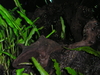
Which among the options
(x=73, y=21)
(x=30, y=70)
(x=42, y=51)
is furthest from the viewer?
(x=73, y=21)

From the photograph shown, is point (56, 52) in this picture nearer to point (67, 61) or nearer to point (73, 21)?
point (67, 61)

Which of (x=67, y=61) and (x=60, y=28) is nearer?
(x=67, y=61)

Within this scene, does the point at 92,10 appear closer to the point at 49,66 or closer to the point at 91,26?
the point at 91,26

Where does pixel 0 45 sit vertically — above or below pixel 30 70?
above

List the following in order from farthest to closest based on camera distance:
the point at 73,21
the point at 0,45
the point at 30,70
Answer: the point at 73,21 < the point at 0,45 < the point at 30,70

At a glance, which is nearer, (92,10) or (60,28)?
(92,10)

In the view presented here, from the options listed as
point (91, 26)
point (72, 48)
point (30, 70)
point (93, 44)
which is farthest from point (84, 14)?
point (30, 70)

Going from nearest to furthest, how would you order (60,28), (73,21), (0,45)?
1. (0,45)
2. (73,21)
3. (60,28)

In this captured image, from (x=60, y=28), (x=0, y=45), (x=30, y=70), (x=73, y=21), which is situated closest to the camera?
(x=30, y=70)

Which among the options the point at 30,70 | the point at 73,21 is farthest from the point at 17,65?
the point at 73,21

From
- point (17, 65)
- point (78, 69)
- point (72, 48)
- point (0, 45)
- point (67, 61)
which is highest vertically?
point (0, 45)
